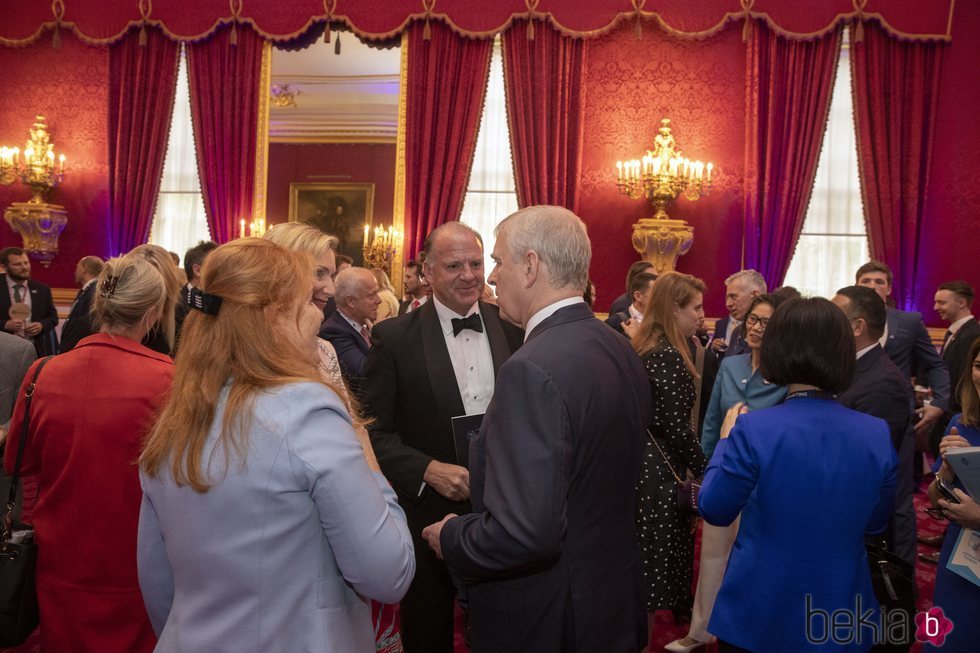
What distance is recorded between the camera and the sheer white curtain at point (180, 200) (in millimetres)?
9758

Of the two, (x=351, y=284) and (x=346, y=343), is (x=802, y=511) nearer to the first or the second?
(x=346, y=343)

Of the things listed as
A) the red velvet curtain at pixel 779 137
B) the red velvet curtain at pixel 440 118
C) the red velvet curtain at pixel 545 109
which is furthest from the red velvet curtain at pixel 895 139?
the red velvet curtain at pixel 440 118

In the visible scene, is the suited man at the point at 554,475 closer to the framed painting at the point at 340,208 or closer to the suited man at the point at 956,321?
the suited man at the point at 956,321

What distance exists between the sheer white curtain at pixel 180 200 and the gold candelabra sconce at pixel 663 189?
5102mm

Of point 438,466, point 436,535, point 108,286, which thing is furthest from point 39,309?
point 436,535

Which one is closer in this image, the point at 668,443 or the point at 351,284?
the point at 668,443

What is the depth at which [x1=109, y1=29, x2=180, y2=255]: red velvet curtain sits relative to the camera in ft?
31.1

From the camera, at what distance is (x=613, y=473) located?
76.5 inches

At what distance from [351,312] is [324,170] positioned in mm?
5467

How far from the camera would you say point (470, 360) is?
303 centimetres

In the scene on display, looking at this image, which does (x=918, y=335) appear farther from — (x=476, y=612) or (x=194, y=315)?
(x=194, y=315)

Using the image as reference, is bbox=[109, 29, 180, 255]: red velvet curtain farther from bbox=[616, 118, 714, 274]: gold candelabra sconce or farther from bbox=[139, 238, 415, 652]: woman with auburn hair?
bbox=[139, 238, 415, 652]: woman with auburn hair

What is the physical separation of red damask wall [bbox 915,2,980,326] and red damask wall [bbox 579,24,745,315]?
196cm

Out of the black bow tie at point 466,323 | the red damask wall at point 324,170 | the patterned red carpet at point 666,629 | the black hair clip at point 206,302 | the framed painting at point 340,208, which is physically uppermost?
the red damask wall at point 324,170
